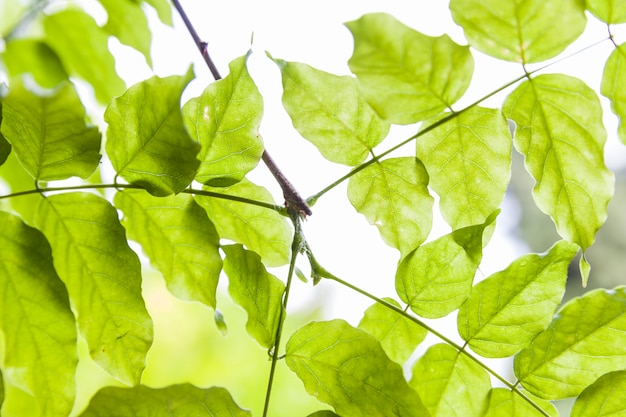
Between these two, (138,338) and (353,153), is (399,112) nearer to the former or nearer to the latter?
(353,153)

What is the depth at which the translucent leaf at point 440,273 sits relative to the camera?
593 millimetres

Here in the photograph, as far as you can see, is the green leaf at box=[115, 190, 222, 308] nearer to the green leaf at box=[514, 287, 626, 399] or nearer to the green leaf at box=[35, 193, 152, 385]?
the green leaf at box=[35, 193, 152, 385]

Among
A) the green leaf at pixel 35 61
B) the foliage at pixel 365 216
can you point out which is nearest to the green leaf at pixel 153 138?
the foliage at pixel 365 216

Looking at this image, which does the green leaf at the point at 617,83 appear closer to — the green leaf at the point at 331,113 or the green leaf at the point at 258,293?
the green leaf at the point at 331,113

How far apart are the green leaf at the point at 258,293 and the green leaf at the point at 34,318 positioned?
18 cm

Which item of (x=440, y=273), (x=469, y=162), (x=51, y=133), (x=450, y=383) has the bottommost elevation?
(x=450, y=383)

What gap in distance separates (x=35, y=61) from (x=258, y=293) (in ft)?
2.58

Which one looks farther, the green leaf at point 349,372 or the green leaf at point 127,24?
the green leaf at point 127,24

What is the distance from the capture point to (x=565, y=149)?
1.88 feet

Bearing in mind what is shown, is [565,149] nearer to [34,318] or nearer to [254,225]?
[254,225]

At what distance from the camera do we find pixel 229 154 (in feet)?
1.91

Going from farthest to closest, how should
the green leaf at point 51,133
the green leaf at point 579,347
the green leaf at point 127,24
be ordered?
the green leaf at point 127,24, the green leaf at point 579,347, the green leaf at point 51,133

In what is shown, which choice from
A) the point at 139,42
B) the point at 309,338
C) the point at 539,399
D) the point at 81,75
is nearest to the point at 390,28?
the point at 309,338

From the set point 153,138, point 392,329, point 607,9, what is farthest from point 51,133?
point 607,9
